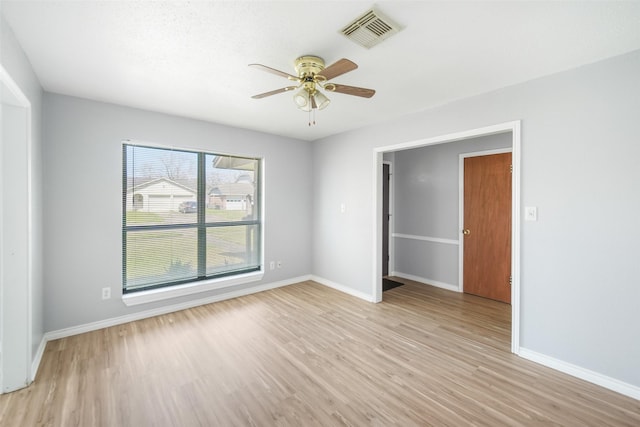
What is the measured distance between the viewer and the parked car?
12.1 feet

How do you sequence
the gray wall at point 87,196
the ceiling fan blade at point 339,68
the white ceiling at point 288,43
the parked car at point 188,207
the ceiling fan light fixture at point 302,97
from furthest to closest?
the parked car at point 188,207
the gray wall at point 87,196
the ceiling fan light fixture at point 302,97
the ceiling fan blade at point 339,68
the white ceiling at point 288,43

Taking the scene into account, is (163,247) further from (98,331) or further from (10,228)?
(10,228)

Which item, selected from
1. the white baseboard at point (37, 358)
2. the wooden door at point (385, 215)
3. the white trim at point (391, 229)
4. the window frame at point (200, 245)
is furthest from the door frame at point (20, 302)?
the white trim at point (391, 229)

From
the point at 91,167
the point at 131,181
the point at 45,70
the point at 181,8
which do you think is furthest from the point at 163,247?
the point at 181,8

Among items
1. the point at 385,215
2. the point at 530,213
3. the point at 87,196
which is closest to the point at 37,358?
the point at 87,196

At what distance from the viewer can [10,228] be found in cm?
203

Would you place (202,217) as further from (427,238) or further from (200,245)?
(427,238)

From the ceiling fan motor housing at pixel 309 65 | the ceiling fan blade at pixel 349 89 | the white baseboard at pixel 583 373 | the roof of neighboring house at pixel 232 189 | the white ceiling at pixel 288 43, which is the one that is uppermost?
the white ceiling at pixel 288 43

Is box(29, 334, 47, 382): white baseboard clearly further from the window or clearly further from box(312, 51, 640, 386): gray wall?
box(312, 51, 640, 386): gray wall

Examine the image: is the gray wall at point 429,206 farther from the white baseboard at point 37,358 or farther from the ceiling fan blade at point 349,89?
the white baseboard at point 37,358

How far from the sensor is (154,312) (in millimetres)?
3420

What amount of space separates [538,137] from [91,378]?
4412 mm

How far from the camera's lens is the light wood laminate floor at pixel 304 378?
71.5 inches

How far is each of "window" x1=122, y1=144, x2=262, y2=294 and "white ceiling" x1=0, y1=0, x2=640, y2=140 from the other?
957 mm
